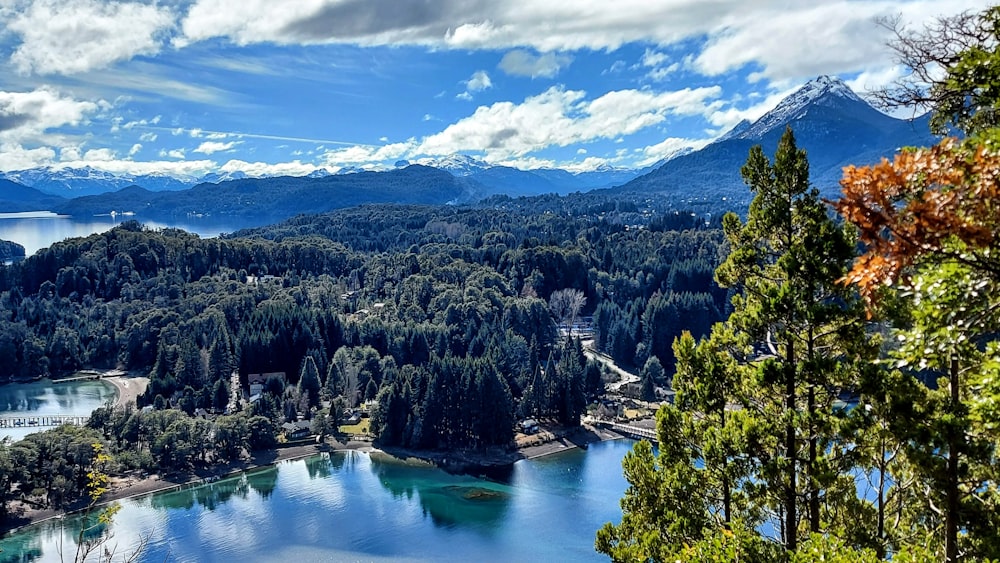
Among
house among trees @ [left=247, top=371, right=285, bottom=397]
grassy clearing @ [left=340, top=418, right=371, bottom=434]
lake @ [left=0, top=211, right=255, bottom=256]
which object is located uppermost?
lake @ [left=0, top=211, right=255, bottom=256]

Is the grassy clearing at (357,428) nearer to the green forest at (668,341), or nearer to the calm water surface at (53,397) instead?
the green forest at (668,341)

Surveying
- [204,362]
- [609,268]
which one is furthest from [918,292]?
[609,268]

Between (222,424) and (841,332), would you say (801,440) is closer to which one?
(841,332)

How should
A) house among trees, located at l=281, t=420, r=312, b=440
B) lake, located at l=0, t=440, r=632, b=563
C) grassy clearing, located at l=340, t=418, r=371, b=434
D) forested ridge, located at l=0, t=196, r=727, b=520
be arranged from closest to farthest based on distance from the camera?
lake, located at l=0, t=440, r=632, b=563 < forested ridge, located at l=0, t=196, r=727, b=520 < house among trees, located at l=281, t=420, r=312, b=440 < grassy clearing, located at l=340, t=418, r=371, b=434

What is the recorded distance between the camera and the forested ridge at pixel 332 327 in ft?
124

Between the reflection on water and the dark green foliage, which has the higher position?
the dark green foliage

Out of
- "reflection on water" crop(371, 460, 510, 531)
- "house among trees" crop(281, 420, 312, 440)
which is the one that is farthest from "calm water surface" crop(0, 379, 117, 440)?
"reflection on water" crop(371, 460, 510, 531)

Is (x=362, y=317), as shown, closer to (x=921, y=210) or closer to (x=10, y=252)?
(x=921, y=210)

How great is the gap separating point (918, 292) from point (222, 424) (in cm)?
3817

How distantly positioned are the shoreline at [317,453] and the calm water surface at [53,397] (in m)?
16.8

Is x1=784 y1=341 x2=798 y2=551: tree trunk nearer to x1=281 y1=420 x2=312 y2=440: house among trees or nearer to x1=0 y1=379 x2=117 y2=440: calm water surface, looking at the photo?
x1=281 y1=420 x2=312 y2=440: house among trees

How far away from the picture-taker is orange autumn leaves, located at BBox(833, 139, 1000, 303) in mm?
3197

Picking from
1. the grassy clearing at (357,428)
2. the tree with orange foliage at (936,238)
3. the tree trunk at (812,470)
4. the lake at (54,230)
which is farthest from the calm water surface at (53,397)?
the lake at (54,230)

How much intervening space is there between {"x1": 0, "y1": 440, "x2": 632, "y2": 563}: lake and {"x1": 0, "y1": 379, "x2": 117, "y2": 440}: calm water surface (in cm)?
2014
